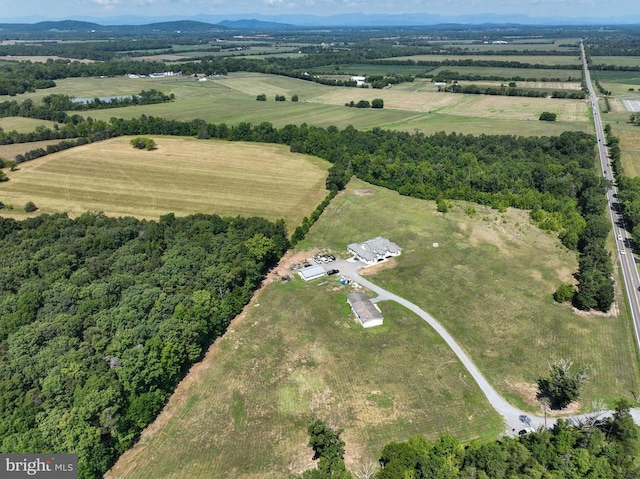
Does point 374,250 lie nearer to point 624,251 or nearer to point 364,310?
point 364,310

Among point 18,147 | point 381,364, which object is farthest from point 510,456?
point 18,147

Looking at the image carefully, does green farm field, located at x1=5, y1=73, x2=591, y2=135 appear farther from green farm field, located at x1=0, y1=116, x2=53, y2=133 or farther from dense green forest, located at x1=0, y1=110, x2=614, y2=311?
green farm field, located at x1=0, y1=116, x2=53, y2=133

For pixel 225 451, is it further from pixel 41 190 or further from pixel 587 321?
pixel 41 190

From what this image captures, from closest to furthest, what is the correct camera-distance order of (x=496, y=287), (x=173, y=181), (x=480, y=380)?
(x=480, y=380) < (x=496, y=287) < (x=173, y=181)

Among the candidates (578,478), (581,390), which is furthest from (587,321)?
(578,478)

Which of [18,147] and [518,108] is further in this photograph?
[518,108]

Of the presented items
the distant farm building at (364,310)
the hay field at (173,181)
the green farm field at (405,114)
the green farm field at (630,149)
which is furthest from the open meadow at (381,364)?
the green farm field at (405,114)
